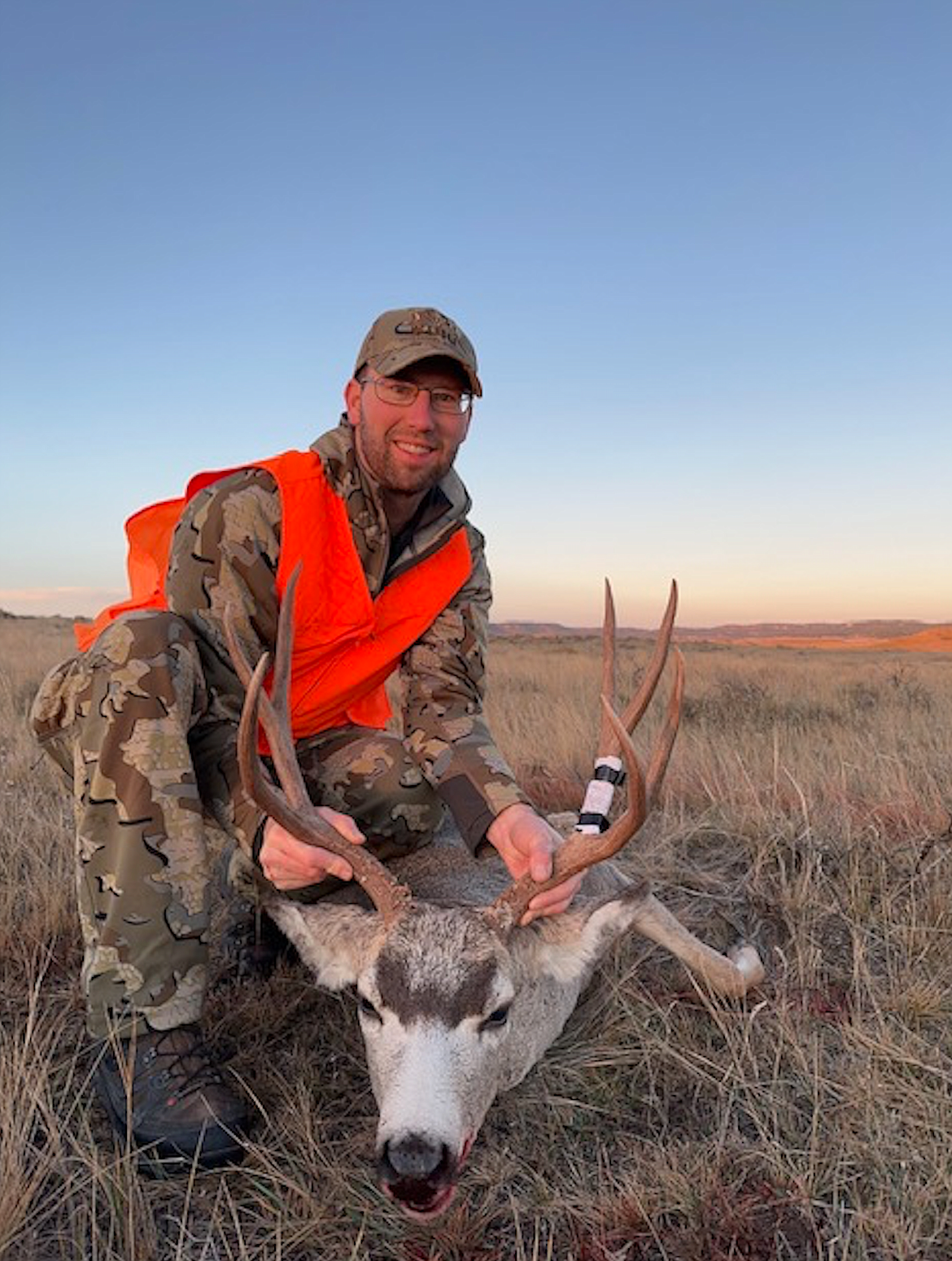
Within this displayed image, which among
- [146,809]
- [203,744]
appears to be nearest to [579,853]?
[146,809]

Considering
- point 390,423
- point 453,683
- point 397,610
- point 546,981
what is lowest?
point 546,981

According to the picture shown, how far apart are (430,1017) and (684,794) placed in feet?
12.2

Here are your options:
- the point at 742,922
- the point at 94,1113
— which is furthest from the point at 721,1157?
the point at 742,922

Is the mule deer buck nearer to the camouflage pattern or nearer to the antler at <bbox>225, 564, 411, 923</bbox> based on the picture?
the antler at <bbox>225, 564, 411, 923</bbox>

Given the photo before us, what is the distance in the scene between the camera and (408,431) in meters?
3.99

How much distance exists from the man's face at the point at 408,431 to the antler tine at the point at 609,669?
1086 millimetres

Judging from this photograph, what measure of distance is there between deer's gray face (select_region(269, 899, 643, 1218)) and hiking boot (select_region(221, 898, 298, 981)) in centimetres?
84

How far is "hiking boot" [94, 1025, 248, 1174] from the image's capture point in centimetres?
275

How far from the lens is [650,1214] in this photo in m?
2.50

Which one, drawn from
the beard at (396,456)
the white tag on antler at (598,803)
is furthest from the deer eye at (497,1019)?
the beard at (396,456)

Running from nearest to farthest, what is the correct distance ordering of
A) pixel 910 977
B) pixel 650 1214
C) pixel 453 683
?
pixel 650 1214 → pixel 910 977 → pixel 453 683

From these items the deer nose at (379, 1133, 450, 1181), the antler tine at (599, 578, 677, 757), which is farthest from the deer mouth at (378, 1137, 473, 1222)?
the antler tine at (599, 578, 677, 757)

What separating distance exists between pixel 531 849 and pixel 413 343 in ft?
6.13

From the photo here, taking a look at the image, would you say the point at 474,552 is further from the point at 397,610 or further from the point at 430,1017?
the point at 430,1017
